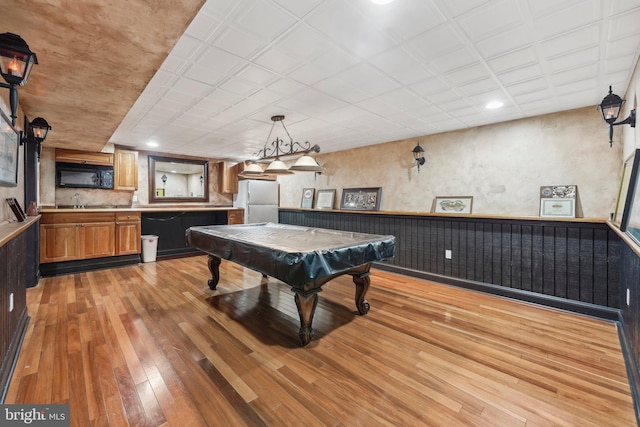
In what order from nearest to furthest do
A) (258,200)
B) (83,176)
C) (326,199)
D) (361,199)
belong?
(83,176), (361,199), (326,199), (258,200)

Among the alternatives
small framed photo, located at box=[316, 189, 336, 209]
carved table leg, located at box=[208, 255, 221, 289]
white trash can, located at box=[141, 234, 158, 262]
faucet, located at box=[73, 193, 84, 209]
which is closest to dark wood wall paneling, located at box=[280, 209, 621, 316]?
small framed photo, located at box=[316, 189, 336, 209]

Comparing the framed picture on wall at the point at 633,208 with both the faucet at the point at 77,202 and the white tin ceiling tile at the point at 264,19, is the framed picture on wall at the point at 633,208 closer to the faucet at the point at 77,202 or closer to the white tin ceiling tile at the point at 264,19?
the white tin ceiling tile at the point at 264,19

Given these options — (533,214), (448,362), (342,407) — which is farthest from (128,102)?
(533,214)

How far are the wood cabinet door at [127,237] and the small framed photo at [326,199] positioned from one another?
11.9 ft

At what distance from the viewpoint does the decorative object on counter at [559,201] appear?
3248 mm

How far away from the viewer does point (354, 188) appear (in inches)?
225

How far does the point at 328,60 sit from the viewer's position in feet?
7.25

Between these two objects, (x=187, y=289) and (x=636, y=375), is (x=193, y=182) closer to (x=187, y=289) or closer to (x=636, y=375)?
(x=187, y=289)

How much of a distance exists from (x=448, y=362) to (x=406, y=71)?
7.79ft

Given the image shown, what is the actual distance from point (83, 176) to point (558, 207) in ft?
24.8

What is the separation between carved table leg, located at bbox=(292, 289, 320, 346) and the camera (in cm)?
234

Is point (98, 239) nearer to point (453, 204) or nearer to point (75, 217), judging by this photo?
point (75, 217)

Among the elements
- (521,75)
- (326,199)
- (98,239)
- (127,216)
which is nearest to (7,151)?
(98,239)

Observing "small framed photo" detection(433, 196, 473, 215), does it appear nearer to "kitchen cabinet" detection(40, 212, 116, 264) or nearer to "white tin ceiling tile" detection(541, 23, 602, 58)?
"white tin ceiling tile" detection(541, 23, 602, 58)
